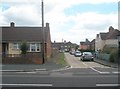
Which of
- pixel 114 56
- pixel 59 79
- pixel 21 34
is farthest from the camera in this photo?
pixel 21 34

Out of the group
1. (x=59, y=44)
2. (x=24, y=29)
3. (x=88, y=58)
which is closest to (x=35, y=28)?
(x=24, y=29)

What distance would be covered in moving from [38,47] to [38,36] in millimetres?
2177

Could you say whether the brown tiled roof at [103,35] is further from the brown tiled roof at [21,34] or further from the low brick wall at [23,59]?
the low brick wall at [23,59]

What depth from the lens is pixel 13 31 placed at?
55.1 metres

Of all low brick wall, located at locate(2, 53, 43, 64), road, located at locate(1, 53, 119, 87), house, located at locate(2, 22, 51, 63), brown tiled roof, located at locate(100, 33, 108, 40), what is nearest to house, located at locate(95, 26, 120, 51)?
brown tiled roof, located at locate(100, 33, 108, 40)

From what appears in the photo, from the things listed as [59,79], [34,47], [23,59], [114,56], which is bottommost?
[59,79]

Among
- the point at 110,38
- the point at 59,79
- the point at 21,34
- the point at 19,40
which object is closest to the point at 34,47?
the point at 19,40

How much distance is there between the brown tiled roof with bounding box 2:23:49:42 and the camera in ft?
171

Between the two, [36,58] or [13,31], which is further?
[13,31]

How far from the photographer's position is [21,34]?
53.9 m

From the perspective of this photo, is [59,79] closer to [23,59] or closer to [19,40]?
[23,59]

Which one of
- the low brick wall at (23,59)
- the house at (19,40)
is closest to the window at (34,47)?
the house at (19,40)

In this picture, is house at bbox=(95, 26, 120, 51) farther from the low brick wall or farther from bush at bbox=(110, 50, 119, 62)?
the low brick wall

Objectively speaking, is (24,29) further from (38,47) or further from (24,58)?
(24,58)
